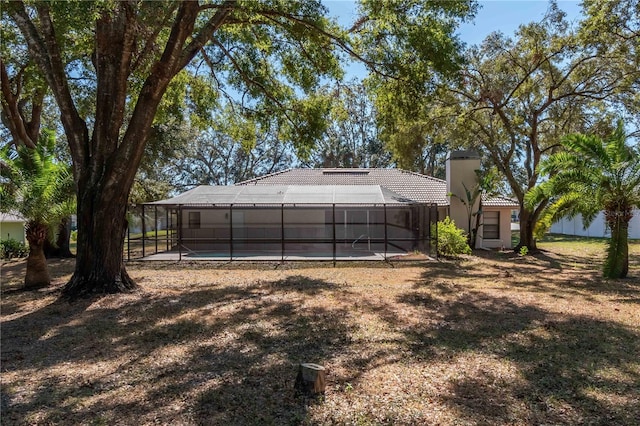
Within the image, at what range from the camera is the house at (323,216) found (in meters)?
15.0

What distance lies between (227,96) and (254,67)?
1.51 m

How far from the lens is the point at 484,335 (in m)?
5.48

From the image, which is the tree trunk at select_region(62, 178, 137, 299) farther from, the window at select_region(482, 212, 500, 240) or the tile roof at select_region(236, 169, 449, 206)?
the window at select_region(482, 212, 500, 240)

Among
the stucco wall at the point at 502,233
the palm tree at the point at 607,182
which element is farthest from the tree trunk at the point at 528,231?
the palm tree at the point at 607,182

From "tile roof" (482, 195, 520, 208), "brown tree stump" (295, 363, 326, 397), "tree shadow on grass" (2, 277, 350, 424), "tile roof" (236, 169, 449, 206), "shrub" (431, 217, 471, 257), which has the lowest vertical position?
"tree shadow on grass" (2, 277, 350, 424)

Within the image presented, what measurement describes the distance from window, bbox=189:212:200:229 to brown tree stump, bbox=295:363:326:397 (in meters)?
15.6

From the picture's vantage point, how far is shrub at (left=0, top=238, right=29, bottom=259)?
16469mm

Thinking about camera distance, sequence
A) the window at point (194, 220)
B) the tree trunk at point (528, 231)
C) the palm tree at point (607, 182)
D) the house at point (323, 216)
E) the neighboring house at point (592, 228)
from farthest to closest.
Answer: the neighboring house at point (592, 228) → the window at point (194, 220) → the tree trunk at point (528, 231) → the house at point (323, 216) → the palm tree at point (607, 182)

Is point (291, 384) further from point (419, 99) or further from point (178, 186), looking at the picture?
point (178, 186)

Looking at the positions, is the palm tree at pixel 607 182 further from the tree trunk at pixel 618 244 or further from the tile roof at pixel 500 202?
the tile roof at pixel 500 202

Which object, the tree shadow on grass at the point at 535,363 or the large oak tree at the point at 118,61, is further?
the large oak tree at the point at 118,61

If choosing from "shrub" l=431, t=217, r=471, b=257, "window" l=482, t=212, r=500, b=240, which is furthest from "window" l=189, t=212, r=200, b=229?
"window" l=482, t=212, r=500, b=240

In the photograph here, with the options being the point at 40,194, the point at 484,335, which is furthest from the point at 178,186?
the point at 484,335

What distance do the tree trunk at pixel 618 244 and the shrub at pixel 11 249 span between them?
19.5 metres
